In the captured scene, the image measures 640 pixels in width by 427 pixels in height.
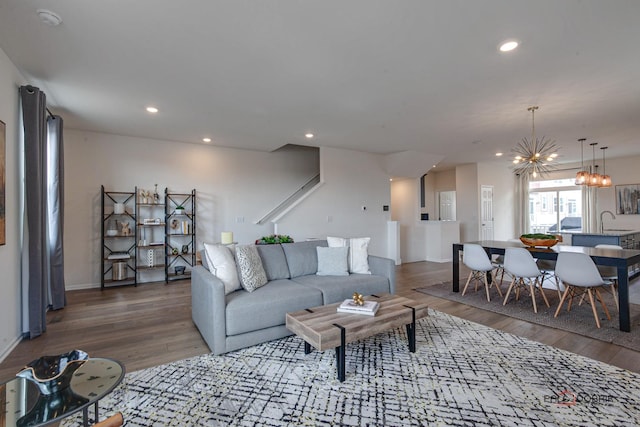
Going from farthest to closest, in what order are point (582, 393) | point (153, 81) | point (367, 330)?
1. point (153, 81)
2. point (367, 330)
3. point (582, 393)

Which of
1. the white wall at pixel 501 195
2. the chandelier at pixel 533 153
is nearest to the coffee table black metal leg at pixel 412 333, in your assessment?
the chandelier at pixel 533 153

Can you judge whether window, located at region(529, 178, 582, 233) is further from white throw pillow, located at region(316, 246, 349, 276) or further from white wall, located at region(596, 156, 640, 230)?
white throw pillow, located at region(316, 246, 349, 276)

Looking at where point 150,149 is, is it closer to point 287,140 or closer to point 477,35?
point 287,140

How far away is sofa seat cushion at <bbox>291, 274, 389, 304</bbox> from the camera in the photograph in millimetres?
3180

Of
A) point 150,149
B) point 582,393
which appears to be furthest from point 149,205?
point 582,393

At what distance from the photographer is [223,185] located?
643 centimetres

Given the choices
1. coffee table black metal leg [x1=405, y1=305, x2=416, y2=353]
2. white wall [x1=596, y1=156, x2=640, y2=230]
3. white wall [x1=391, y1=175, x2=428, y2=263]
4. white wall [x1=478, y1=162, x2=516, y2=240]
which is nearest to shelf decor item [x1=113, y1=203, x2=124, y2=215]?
coffee table black metal leg [x1=405, y1=305, x2=416, y2=353]

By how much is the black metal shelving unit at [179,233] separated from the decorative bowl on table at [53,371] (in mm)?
4304

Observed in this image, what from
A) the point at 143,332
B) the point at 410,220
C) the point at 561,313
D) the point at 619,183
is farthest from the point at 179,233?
the point at 619,183

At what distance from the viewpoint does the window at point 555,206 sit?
342 inches

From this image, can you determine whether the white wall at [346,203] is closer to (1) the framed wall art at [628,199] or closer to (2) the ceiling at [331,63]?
(2) the ceiling at [331,63]

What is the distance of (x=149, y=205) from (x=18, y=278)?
2881mm

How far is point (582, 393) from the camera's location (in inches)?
80.4

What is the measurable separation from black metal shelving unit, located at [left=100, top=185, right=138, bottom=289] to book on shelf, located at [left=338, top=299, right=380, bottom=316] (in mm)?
4414
